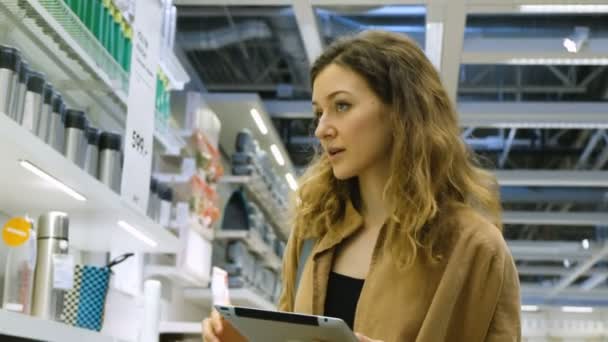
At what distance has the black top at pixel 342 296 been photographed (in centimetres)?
154

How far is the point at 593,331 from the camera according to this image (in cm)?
1812

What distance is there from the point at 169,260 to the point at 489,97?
4.26m

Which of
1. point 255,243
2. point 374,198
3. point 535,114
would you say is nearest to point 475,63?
point 535,114

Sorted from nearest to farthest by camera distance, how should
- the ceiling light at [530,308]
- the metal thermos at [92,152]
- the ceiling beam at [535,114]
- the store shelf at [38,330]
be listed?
the store shelf at [38,330] < the metal thermos at [92,152] < the ceiling beam at [535,114] < the ceiling light at [530,308]

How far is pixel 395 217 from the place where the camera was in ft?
5.02

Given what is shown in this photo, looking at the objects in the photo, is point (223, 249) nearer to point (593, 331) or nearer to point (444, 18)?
point (444, 18)

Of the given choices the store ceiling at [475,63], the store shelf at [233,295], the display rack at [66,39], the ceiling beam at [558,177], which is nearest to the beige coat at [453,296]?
the display rack at [66,39]

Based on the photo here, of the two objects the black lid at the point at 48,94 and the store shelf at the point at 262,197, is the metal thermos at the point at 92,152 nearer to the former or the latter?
the black lid at the point at 48,94

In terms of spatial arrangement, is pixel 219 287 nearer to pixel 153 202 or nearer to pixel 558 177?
pixel 153 202

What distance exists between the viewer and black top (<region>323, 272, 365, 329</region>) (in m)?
1.54

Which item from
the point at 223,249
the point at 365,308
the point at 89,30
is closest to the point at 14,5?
the point at 89,30

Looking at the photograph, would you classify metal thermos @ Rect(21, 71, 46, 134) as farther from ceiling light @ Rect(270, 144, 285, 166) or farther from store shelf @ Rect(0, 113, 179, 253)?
ceiling light @ Rect(270, 144, 285, 166)

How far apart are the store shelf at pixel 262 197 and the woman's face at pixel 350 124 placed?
15.4 ft

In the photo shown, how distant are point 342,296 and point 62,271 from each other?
184 cm
